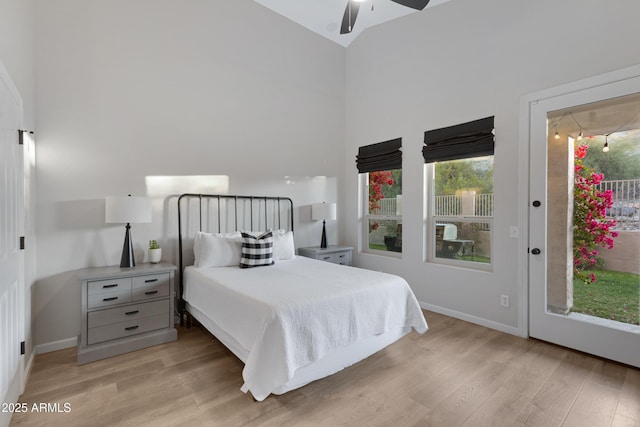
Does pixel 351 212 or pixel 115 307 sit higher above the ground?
pixel 351 212

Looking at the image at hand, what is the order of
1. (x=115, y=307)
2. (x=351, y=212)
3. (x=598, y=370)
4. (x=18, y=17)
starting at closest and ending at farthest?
(x=18, y=17), (x=598, y=370), (x=115, y=307), (x=351, y=212)

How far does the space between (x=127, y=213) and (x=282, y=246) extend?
161 cm

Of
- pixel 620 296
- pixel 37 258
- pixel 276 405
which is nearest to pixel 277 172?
pixel 37 258

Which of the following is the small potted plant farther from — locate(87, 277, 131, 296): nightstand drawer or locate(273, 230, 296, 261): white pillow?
locate(273, 230, 296, 261): white pillow

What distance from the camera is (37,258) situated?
273cm

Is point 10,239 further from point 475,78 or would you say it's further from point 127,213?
point 475,78

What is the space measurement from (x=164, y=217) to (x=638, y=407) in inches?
166

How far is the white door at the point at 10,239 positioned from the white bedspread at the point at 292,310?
4.00ft

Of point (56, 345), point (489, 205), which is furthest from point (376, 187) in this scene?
point (56, 345)

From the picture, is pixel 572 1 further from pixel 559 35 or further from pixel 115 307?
pixel 115 307

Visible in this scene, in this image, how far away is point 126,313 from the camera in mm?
2734

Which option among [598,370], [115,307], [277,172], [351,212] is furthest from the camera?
[351,212]

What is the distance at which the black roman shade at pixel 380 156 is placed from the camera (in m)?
4.18

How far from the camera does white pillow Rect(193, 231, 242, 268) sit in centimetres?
318
